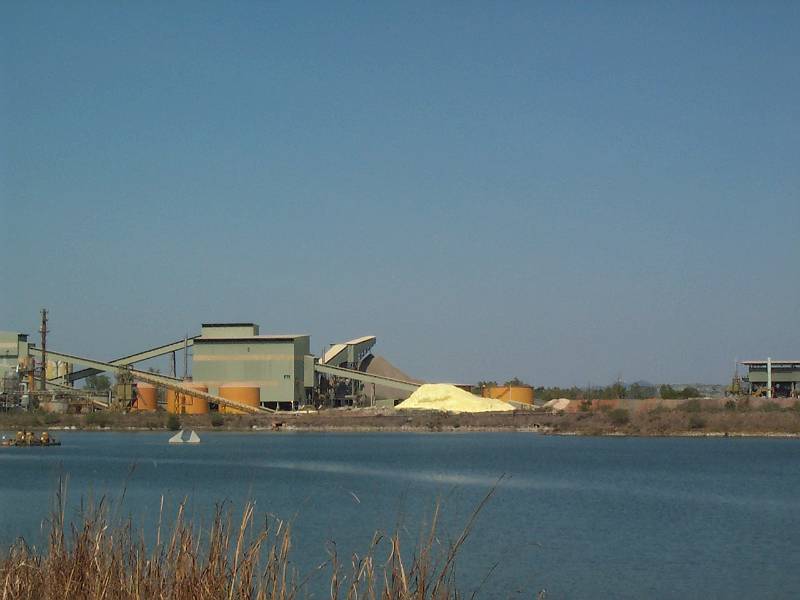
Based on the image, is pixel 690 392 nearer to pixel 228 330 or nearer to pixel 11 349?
pixel 228 330

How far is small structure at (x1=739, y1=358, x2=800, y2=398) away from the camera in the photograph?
77256 millimetres

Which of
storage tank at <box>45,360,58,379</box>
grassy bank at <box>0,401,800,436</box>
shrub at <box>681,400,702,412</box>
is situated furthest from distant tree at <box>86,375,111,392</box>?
shrub at <box>681,400,702,412</box>

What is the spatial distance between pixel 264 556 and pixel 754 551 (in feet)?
31.8

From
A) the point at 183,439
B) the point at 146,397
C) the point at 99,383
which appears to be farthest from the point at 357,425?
the point at 99,383

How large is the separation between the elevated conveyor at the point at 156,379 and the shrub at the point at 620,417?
22582 mm

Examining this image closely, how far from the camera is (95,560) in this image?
7.72 metres

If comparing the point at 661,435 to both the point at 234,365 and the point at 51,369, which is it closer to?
the point at 234,365

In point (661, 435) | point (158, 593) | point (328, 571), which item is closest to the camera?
point (158, 593)

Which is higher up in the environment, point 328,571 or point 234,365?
point 234,365

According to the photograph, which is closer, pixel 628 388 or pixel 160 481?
pixel 160 481

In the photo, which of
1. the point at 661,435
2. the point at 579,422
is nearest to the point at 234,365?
the point at 579,422

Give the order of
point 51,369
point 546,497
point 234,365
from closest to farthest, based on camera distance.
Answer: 1. point 546,497
2. point 234,365
3. point 51,369

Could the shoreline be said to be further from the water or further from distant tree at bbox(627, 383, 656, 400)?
distant tree at bbox(627, 383, 656, 400)

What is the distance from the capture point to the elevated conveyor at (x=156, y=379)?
7362 centimetres
